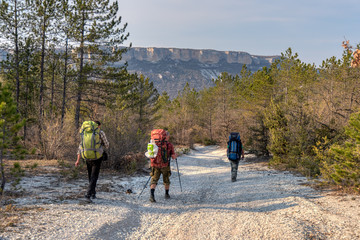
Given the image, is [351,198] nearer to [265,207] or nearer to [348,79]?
[265,207]

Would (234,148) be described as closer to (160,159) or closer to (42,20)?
(160,159)

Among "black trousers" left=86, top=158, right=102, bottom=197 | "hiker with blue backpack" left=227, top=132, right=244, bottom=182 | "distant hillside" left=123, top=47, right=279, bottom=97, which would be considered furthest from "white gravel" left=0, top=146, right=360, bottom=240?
"distant hillside" left=123, top=47, right=279, bottom=97

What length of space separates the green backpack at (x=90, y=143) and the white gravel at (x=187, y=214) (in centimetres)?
102

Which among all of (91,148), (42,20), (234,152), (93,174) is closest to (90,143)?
(91,148)

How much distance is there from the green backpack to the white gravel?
102 centimetres

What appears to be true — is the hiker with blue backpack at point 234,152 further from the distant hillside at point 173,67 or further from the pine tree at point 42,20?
the distant hillside at point 173,67

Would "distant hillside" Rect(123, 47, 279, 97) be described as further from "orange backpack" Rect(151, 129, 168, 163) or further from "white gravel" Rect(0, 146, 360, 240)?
"orange backpack" Rect(151, 129, 168, 163)

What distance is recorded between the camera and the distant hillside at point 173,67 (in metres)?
136

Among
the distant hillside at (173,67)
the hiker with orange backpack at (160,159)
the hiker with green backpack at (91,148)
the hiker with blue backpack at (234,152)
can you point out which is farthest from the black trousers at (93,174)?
the distant hillside at (173,67)

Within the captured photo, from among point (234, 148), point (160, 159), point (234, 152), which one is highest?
point (160, 159)

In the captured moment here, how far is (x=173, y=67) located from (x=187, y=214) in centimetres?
16002

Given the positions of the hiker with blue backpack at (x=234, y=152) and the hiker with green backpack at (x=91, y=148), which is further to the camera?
the hiker with blue backpack at (x=234, y=152)

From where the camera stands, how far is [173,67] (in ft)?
531

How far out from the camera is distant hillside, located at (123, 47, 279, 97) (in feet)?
447
